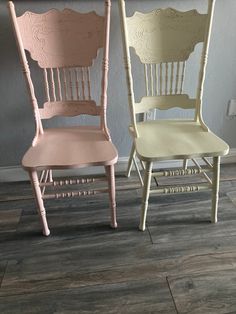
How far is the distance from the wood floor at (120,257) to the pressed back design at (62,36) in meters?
0.76

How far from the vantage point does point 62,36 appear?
1318 mm

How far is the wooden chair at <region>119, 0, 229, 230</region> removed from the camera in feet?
4.07

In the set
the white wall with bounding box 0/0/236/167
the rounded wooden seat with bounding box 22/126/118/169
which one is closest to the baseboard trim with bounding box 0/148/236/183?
the white wall with bounding box 0/0/236/167

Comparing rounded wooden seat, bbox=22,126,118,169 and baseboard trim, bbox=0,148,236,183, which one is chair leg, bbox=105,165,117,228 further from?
baseboard trim, bbox=0,148,236,183

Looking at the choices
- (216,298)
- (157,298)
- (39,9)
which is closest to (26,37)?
(39,9)

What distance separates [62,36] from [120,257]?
1.02 meters

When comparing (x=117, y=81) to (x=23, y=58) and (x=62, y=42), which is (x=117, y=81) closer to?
(x=62, y=42)

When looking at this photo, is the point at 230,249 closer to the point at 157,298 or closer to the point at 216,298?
the point at 216,298

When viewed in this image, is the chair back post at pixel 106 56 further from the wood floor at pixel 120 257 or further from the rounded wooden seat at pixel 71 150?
the wood floor at pixel 120 257

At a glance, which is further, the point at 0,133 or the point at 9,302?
the point at 0,133

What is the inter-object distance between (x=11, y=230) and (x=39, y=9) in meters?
1.08

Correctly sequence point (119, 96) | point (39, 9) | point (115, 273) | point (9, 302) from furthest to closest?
point (119, 96) < point (39, 9) < point (115, 273) < point (9, 302)

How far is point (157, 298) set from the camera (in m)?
1.10

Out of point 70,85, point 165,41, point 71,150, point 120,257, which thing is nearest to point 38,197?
point 71,150
